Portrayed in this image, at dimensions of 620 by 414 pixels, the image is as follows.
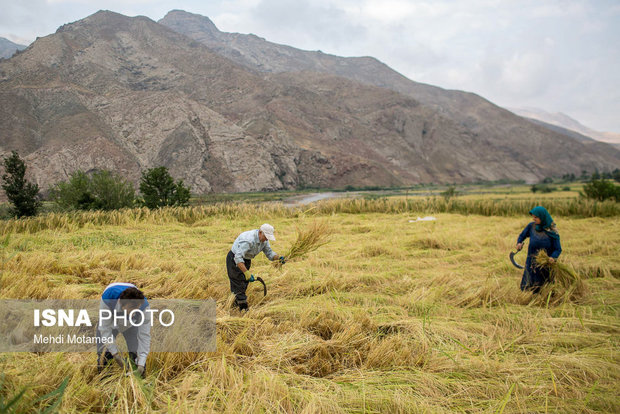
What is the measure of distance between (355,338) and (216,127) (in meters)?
61.1

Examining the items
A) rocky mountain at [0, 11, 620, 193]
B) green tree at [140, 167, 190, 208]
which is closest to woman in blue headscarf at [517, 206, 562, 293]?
green tree at [140, 167, 190, 208]

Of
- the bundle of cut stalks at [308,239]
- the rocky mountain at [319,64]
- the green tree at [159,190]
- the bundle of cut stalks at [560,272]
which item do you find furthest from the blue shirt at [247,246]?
the rocky mountain at [319,64]

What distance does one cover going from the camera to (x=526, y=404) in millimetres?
2451

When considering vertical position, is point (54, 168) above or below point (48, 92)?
below

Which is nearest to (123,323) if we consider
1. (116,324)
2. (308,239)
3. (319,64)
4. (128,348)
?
(116,324)

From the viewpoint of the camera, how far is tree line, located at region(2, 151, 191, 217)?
55.7 feet

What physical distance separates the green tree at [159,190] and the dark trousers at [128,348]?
16.2 m

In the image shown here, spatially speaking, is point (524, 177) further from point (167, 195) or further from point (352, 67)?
point (352, 67)

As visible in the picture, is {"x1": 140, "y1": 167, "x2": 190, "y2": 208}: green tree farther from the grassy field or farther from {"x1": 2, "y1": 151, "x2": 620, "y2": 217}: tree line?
the grassy field

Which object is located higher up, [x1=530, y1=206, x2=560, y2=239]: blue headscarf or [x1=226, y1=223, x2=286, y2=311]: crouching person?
[x1=530, y1=206, x2=560, y2=239]: blue headscarf

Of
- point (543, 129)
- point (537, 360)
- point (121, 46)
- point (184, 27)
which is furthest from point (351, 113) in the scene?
point (184, 27)

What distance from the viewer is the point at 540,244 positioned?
16.2 ft

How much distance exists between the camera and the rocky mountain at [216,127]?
48.9 m

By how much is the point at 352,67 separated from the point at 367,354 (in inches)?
7675
